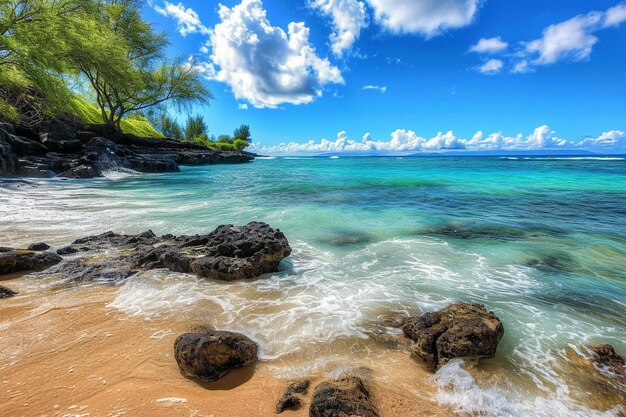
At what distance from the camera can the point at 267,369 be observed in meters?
3.27

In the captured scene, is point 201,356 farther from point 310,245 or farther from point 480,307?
point 310,245

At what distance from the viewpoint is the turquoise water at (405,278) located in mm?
3535

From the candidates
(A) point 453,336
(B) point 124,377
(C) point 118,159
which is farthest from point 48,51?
(A) point 453,336

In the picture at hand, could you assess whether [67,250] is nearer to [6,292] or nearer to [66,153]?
[6,292]

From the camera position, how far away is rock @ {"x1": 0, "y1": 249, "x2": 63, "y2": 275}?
17.7 feet

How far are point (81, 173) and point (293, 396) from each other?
23236mm

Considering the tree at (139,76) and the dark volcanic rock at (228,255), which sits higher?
the tree at (139,76)

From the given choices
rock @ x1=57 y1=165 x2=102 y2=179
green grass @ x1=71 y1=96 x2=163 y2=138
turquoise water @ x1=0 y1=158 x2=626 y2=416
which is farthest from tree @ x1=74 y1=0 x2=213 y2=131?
turquoise water @ x1=0 y1=158 x2=626 y2=416

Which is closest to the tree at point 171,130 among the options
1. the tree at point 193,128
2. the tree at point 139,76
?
the tree at point 193,128

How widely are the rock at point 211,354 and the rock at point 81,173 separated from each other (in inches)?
857

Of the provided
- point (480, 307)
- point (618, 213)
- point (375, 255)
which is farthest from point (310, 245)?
point (618, 213)

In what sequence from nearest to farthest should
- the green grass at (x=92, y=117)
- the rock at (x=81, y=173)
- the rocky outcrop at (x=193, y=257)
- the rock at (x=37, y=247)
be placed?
the rocky outcrop at (x=193, y=257)
the rock at (x=37, y=247)
the rock at (x=81, y=173)
the green grass at (x=92, y=117)

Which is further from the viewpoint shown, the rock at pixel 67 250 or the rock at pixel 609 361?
the rock at pixel 67 250

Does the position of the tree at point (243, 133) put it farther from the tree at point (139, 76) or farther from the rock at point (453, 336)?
the rock at point (453, 336)
